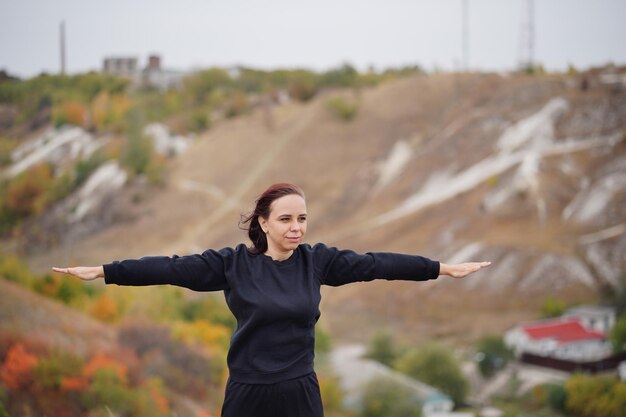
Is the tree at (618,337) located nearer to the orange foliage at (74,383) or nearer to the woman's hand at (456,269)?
the orange foliage at (74,383)

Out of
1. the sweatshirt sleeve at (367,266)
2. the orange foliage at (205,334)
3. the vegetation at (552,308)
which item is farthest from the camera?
the vegetation at (552,308)

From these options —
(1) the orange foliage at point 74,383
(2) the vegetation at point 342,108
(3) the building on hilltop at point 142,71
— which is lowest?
(1) the orange foliage at point 74,383

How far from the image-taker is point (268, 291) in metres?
3.77

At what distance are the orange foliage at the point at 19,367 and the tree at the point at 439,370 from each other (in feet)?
53.4

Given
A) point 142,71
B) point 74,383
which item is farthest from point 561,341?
point 142,71

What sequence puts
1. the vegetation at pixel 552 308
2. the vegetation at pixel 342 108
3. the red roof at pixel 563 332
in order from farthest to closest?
the vegetation at pixel 342 108 < the vegetation at pixel 552 308 < the red roof at pixel 563 332

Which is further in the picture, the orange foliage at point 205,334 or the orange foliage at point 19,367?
the orange foliage at point 205,334

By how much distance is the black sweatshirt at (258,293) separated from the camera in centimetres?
374

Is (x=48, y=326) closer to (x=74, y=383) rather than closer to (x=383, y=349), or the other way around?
(x=74, y=383)

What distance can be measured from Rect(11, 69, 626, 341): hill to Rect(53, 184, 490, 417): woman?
33484 millimetres

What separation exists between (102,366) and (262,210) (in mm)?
16987

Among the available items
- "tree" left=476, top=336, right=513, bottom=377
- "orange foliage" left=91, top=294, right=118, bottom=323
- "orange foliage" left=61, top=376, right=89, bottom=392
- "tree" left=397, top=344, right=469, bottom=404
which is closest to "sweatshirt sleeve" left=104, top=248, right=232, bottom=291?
"orange foliage" left=61, top=376, right=89, bottom=392

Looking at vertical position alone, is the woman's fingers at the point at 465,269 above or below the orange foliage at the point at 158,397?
above

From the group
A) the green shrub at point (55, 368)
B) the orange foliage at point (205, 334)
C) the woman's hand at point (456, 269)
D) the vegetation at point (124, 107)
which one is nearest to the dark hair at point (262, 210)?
the woman's hand at point (456, 269)
